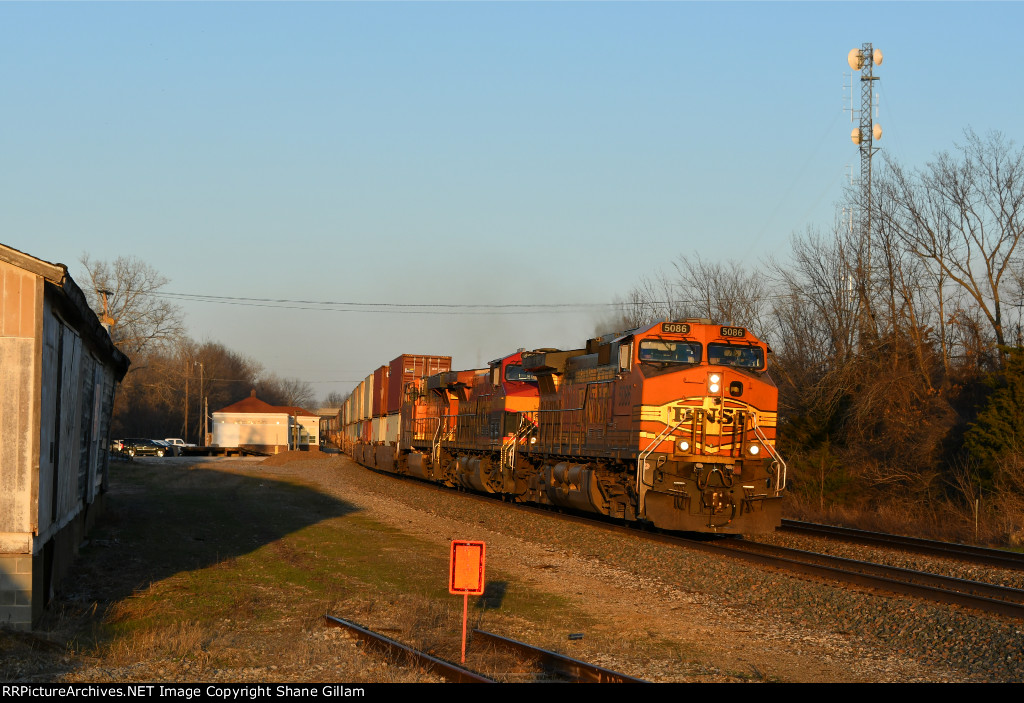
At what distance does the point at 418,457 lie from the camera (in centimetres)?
3300

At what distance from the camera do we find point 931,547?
16578 mm

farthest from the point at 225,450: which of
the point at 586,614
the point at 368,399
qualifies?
the point at 586,614

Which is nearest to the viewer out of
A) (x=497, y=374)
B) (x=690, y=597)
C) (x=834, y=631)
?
(x=834, y=631)

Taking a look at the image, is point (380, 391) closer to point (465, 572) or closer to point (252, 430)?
point (252, 430)

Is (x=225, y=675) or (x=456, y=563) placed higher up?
(x=456, y=563)

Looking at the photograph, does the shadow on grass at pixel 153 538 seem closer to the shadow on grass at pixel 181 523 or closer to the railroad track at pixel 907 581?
the shadow on grass at pixel 181 523

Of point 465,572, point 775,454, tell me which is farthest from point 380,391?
point 465,572

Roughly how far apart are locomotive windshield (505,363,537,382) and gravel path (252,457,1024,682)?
8024 mm

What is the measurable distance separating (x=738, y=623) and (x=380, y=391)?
34.0 m

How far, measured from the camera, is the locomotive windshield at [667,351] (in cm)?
1675

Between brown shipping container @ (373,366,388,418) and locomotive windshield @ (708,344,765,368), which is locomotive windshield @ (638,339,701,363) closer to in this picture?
locomotive windshield @ (708,344,765,368)
